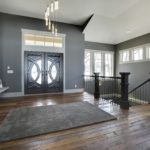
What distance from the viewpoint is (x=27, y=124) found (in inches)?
100

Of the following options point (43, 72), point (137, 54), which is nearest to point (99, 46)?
point (137, 54)

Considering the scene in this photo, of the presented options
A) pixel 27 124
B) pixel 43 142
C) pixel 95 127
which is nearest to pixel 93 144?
pixel 95 127

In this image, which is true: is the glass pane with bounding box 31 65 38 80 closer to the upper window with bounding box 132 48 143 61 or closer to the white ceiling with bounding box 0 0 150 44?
the white ceiling with bounding box 0 0 150 44

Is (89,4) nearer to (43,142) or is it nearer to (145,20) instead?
(145,20)

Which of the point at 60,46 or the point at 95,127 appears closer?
the point at 95,127

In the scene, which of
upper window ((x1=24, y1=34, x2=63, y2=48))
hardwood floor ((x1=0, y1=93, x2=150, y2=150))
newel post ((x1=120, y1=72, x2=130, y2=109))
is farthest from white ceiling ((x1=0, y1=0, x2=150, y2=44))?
hardwood floor ((x1=0, y1=93, x2=150, y2=150))

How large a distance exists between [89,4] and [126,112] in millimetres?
4024

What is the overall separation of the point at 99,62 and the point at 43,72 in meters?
4.06

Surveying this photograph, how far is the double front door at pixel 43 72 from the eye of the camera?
549 centimetres

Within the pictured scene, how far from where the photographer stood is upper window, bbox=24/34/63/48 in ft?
17.9

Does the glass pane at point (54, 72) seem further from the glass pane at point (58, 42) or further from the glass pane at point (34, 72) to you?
the glass pane at point (58, 42)

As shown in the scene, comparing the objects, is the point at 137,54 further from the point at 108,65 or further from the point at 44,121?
the point at 44,121

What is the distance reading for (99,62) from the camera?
26.9 ft

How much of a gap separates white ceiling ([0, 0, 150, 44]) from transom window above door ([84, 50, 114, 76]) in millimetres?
1582
